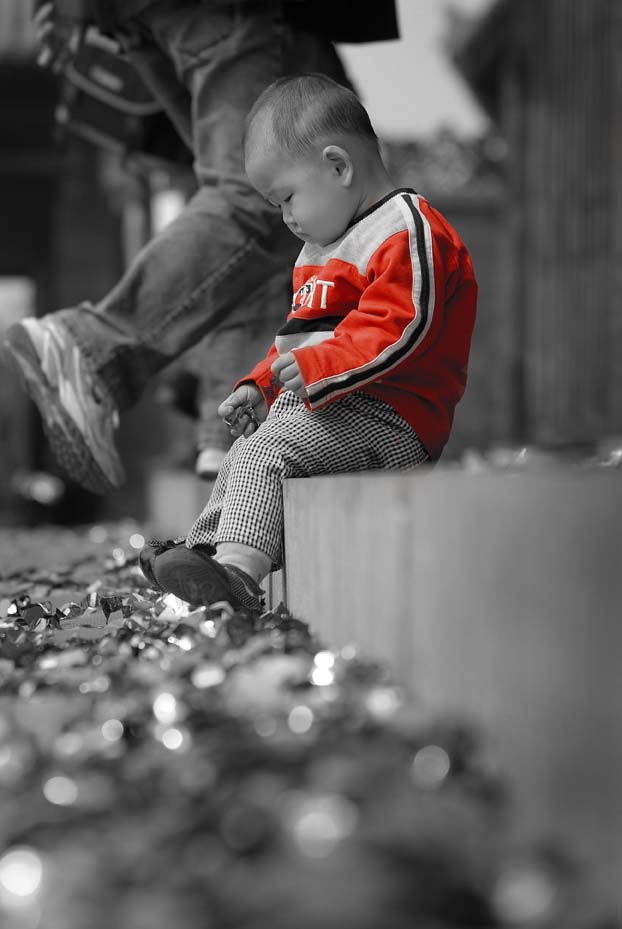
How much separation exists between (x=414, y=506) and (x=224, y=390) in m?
1.41

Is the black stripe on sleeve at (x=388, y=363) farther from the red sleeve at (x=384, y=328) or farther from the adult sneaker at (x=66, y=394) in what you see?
the adult sneaker at (x=66, y=394)

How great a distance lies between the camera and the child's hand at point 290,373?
4.77ft

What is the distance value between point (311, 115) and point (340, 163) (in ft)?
0.22

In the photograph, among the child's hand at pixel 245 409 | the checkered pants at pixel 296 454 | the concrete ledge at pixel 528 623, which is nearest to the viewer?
the concrete ledge at pixel 528 623

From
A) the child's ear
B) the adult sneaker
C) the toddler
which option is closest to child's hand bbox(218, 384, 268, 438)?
the toddler

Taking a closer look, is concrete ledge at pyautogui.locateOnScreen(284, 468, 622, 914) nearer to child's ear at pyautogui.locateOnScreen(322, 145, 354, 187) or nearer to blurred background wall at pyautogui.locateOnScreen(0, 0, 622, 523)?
child's ear at pyautogui.locateOnScreen(322, 145, 354, 187)

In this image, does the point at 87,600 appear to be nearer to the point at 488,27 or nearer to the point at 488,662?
the point at 488,662

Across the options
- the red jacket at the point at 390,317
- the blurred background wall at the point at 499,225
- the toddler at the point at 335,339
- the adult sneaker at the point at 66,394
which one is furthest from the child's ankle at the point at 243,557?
the blurred background wall at the point at 499,225

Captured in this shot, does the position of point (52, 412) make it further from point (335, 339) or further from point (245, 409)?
point (335, 339)

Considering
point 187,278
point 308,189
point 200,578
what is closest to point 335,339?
point 308,189

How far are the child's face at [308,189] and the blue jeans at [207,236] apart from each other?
43 centimetres

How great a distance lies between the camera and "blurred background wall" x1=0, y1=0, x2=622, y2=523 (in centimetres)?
630

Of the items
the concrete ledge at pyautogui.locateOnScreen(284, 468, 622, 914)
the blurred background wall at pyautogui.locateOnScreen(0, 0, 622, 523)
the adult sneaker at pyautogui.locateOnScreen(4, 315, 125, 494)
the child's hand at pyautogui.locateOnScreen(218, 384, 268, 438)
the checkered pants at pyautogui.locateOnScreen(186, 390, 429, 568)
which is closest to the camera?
the concrete ledge at pyautogui.locateOnScreen(284, 468, 622, 914)

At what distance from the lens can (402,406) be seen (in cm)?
155
